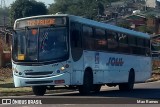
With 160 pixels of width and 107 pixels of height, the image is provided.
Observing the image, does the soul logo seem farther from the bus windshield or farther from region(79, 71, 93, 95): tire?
the bus windshield

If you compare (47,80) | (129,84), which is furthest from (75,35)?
(129,84)

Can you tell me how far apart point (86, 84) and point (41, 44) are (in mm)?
2765

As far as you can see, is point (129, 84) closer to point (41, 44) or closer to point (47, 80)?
point (47, 80)

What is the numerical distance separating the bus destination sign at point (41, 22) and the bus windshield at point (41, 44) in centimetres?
22

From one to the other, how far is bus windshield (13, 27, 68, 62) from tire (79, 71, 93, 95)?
1922 mm

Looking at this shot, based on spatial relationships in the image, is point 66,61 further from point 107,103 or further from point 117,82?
point 117,82

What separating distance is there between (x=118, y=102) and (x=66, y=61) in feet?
10.8

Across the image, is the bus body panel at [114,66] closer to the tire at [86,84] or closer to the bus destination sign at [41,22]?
the tire at [86,84]

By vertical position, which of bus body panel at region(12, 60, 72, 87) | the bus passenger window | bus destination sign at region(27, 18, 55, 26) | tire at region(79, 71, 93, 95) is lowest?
tire at region(79, 71, 93, 95)

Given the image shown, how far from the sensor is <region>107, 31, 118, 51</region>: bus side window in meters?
25.2

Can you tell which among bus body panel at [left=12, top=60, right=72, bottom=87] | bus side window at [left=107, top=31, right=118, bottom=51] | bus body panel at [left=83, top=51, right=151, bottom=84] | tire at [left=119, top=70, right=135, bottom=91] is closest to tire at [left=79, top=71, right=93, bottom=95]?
bus body panel at [left=83, top=51, right=151, bottom=84]

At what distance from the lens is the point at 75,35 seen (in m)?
21.2

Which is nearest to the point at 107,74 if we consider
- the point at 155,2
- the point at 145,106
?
the point at 145,106

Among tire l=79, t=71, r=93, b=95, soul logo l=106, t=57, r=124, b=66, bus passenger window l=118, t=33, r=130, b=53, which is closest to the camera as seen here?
tire l=79, t=71, r=93, b=95
